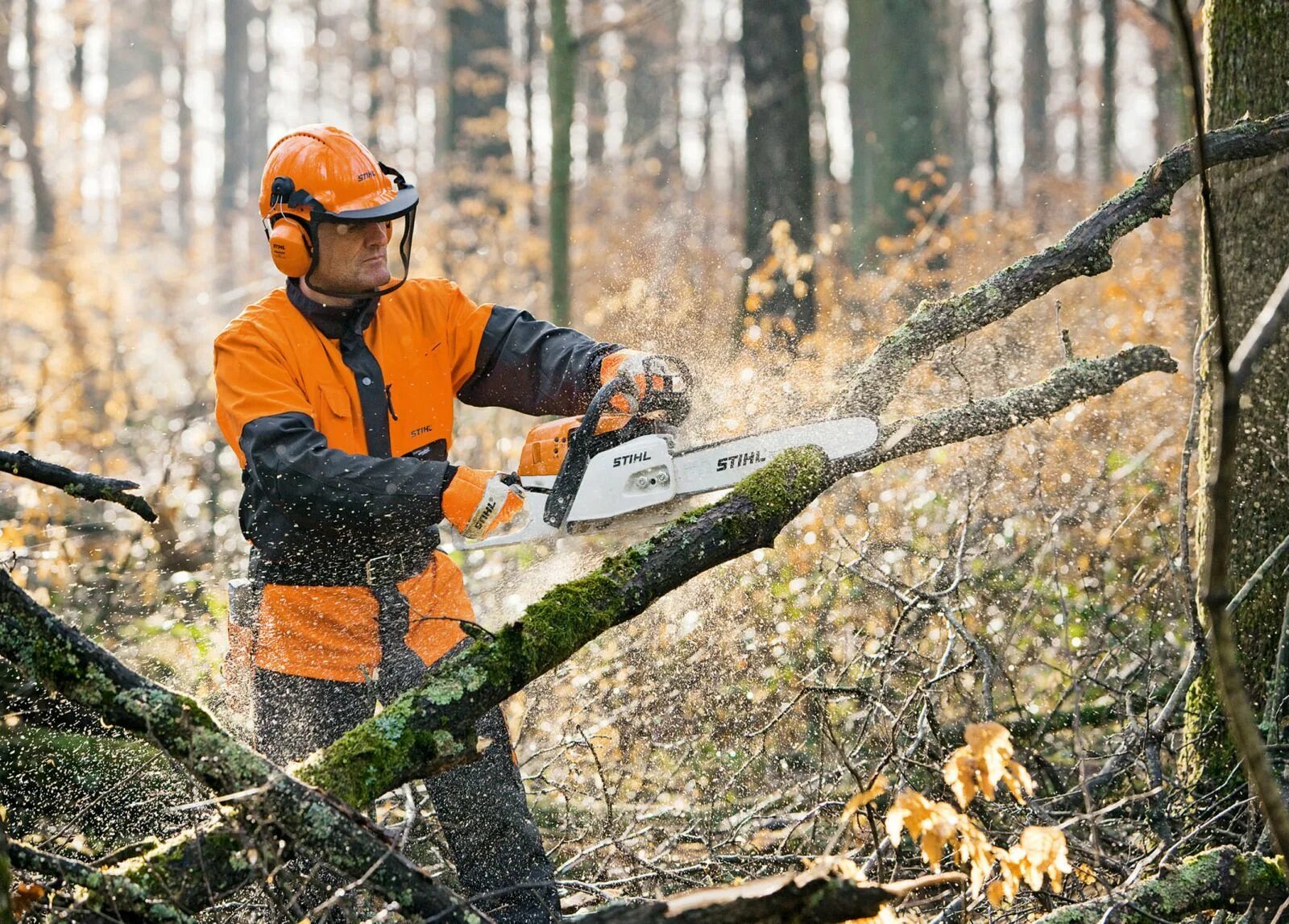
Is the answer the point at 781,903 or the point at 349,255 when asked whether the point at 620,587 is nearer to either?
the point at 781,903

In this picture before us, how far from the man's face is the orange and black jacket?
7 centimetres

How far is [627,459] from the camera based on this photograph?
3430 millimetres

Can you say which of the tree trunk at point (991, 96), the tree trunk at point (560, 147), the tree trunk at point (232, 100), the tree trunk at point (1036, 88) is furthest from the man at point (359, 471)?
the tree trunk at point (232, 100)

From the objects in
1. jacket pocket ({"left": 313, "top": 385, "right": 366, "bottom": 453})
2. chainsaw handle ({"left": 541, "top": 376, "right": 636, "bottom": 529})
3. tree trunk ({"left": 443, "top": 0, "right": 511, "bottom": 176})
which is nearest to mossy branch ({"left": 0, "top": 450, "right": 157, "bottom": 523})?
jacket pocket ({"left": 313, "top": 385, "right": 366, "bottom": 453})

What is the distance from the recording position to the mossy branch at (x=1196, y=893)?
239 cm

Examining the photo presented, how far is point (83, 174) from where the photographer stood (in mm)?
22422

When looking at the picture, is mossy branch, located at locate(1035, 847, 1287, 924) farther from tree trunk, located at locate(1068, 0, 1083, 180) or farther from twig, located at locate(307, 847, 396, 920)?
tree trunk, located at locate(1068, 0, 1083, 180)

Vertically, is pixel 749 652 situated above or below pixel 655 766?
above

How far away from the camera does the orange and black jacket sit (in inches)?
122

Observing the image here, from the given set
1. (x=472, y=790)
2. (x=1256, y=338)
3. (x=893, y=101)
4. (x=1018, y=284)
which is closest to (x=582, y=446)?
(x=472, y=790)

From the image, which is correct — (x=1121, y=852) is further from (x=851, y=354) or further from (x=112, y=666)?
(x=851, y=354)

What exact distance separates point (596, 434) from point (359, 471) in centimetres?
72

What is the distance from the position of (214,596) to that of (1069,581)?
3835mm

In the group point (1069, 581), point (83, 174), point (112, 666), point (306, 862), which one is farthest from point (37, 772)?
point (83, 174)
